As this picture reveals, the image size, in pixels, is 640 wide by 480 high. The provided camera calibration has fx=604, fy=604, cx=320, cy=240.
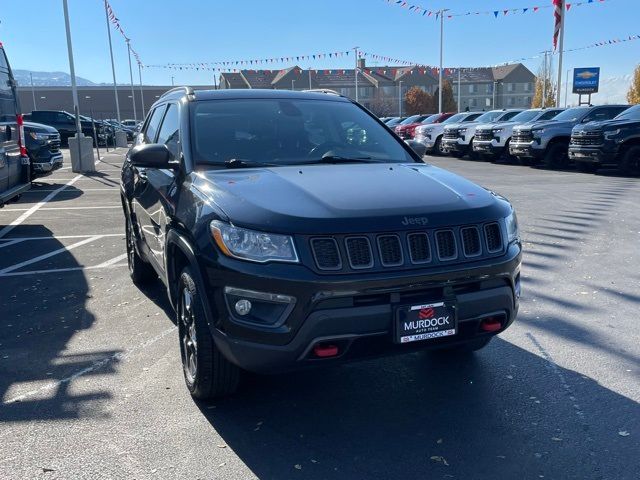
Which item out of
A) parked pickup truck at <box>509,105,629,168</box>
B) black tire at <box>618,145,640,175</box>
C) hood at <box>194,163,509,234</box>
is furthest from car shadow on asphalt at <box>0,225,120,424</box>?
parked pickup truck at <box>509,105,629,168</box>

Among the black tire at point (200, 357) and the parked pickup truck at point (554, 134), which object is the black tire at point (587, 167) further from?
the black tire at point (200, 357)

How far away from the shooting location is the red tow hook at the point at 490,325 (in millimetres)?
3219

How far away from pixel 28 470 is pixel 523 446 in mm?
2389

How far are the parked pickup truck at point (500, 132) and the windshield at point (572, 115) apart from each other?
0.80m

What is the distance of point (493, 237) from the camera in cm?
324

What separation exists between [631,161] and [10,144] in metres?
13.9

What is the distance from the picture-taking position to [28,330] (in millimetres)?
4734

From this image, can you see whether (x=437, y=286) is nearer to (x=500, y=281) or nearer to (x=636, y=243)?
(x=500, y=281)

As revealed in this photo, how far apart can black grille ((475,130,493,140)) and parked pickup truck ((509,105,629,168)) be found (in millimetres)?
1961

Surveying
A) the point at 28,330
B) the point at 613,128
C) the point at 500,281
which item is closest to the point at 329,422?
the point at 500,281

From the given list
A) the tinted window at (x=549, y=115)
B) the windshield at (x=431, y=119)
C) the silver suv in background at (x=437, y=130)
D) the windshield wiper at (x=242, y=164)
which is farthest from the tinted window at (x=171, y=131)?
the windshield at (x=431, y=119)

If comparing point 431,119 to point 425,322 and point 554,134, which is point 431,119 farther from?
point 425,322

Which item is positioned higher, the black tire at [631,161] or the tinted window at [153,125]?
the tinted window at [153,125]

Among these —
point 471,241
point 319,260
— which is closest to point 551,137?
point 471,241
